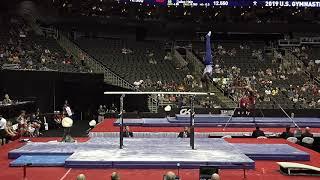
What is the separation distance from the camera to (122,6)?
118ft

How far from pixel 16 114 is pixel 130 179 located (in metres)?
13.4

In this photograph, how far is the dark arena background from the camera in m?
10.5

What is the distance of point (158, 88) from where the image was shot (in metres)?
29.2

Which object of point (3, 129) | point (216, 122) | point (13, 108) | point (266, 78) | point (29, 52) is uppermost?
point (29, 52)

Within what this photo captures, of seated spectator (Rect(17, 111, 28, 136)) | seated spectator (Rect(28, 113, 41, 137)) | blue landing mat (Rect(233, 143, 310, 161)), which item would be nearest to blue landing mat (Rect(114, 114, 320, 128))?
seated spectator (Rect(28, 113, 41, 137))

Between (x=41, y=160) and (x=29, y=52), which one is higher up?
(x=29, y=52)

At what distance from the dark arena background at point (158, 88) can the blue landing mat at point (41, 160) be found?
0.11ft

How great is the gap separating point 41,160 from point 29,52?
63.1ft

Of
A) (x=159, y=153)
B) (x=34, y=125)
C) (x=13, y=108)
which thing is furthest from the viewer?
(x=13, y=108)

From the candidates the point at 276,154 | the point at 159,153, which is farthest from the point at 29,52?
the point at 276,154

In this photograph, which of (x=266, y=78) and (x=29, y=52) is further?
(x=266, y=78)

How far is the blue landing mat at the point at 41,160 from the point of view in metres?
10.0

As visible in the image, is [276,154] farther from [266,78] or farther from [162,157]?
[266,78]

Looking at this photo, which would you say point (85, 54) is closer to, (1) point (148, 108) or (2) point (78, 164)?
(1) point (148, 108)
